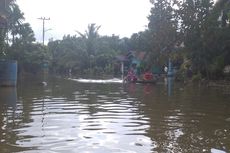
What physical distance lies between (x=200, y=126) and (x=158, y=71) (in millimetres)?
41579

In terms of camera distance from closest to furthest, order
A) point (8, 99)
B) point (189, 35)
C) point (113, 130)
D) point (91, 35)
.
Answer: point (113, 130) → point (8, 99) → point (189, 35) → point (91, 35)

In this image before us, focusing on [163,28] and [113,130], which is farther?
[163,28]

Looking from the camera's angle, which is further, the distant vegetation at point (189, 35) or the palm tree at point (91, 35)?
the palm tree at point (91, 35)

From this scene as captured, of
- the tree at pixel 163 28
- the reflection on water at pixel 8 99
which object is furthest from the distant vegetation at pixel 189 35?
the reflection on water at pixel 8 99

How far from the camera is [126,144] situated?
7.62 meters

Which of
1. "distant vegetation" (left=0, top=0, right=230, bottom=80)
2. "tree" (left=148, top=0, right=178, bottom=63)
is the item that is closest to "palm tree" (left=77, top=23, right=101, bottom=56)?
"distant vegetation" (left=0, top=0, right=230, bottom=80)

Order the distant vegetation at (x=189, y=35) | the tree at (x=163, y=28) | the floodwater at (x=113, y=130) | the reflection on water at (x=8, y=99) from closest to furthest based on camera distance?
the floodwater at (x=113, y=130) < the reflection on water at (x=8, y=99) < the distant vegetation at (x=189, y=35) < the tree at (x=163, y=28)

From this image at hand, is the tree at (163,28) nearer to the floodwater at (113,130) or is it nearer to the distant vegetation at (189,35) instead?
the distant vegetation at (189,35)

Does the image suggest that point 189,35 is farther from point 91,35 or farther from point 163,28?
point 91,35

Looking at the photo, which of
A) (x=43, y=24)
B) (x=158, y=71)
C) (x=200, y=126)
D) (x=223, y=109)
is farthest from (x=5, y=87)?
(x=43, y=24)

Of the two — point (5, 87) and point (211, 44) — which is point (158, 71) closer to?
point (211, 44)

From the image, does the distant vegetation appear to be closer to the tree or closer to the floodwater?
the tree

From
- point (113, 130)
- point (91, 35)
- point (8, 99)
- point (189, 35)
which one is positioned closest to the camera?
point (113, 130)

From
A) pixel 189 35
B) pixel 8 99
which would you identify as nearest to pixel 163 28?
pixel 189 35
